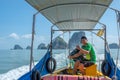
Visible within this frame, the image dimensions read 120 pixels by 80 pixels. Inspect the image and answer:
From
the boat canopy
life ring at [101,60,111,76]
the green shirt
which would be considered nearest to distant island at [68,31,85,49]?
the boat canopy

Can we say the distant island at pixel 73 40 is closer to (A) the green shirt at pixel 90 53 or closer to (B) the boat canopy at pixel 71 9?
(B) the boat canopy at pixel 71 9

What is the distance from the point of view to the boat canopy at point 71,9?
9.61 metres

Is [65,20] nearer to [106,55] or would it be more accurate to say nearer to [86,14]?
[86,14]

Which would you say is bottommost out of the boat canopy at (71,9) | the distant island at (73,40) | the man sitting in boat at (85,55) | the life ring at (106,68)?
the life ring at (106,68)

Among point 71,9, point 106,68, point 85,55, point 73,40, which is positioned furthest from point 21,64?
point 85,55

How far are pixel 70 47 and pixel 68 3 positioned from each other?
5.18 meters

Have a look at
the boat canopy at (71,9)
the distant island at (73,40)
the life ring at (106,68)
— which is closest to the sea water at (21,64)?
the distant island at (73,40)

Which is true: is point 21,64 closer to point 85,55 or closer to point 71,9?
point 71,9

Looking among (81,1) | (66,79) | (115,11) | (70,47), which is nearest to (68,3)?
(81,1)

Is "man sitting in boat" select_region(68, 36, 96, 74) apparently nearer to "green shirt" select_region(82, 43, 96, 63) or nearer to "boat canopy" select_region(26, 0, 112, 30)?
"green shirt" select_region(82, 43, 96, 63)

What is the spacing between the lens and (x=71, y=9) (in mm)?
10961

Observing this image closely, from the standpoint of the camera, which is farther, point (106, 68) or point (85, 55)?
point (106, 68)

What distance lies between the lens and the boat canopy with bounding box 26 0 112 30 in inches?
378

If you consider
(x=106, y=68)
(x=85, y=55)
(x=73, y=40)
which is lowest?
(x=106, y=68)
